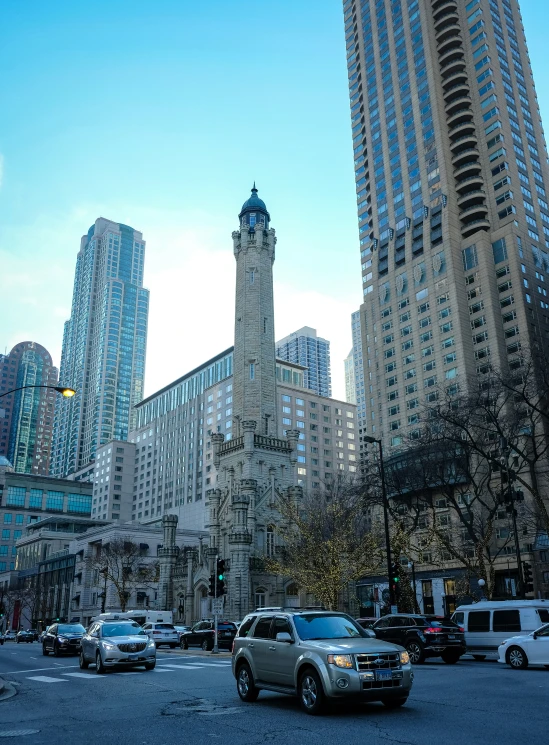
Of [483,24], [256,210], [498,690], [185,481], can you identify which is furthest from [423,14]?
[498,690]

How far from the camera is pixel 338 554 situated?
143ft

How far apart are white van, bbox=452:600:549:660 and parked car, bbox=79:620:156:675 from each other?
12.5 meters

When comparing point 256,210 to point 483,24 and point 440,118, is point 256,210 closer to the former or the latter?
point 440,118

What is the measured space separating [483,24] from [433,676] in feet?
361

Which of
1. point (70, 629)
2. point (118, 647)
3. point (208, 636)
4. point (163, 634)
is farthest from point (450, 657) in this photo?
point (163, 634)

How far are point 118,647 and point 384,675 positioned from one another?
12391 mm

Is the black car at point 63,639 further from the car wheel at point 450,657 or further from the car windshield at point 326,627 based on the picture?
the car windshield at point 326,627

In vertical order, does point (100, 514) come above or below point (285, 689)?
above

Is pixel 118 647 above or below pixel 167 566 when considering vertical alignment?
below

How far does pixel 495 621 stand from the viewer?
24156mm

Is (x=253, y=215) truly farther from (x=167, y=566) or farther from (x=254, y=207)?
(x=167, y=566)

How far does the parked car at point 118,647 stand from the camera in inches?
794

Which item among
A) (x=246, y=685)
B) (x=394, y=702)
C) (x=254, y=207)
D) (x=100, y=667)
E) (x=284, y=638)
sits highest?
(x=254, y=207)

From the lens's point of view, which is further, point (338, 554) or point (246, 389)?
point (246, 389)
